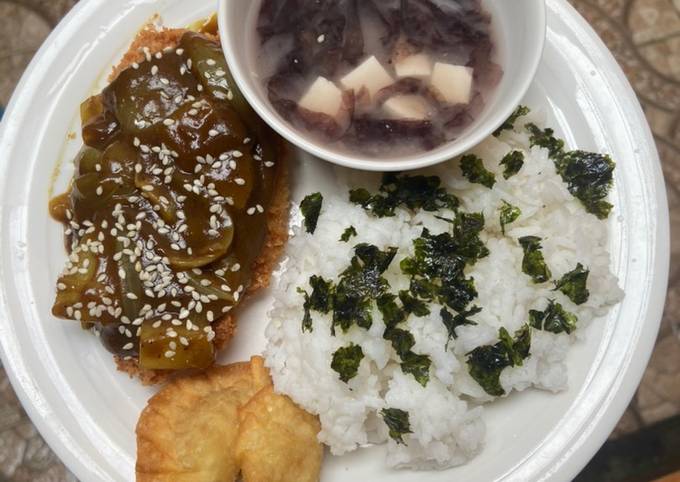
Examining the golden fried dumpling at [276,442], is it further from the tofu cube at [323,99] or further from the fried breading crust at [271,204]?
the tofu cube at [323,99]

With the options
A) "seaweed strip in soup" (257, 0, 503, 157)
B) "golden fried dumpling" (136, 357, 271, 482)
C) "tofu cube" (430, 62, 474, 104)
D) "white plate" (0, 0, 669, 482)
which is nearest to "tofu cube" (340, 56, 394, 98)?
"seaweed strip in soup" (257, 0, 503, 157)

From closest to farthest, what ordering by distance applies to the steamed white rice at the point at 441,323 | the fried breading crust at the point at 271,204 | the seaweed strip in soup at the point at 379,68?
the seaweed strip in soup at the point at 379,68, the steamed white rice at the point at 441,323, the fried breading crust at the point at 271,204

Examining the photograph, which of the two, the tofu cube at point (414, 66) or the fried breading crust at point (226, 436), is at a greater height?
the tofu cube at point (414, 66)

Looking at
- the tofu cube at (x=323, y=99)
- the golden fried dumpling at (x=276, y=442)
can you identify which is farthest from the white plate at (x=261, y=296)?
the tofu cube at (x=323, y=99)

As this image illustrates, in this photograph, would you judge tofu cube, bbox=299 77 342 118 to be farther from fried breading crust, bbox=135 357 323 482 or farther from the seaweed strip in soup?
fried breading crust, bbox=135 357 323 482

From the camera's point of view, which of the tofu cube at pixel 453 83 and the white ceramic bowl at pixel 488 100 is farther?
the tofu cube at pixel 453 83

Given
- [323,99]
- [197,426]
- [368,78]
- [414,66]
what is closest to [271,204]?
[323,99]
